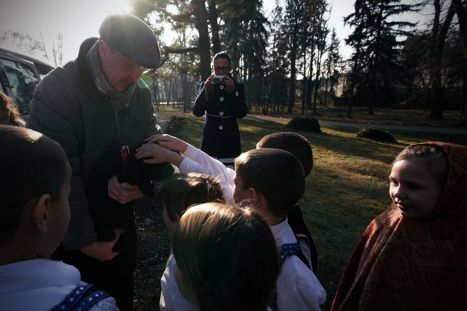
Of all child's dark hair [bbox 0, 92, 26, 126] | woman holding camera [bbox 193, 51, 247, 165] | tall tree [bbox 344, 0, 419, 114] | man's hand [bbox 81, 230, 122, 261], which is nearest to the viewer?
man's hand [bbox 81, 230, 122, 261]

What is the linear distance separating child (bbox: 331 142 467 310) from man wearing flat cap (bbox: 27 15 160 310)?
1.43 metres

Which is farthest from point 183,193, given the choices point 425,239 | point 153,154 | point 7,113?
point 7,113

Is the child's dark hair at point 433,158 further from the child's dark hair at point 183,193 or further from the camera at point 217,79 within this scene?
the camera at point 217,79

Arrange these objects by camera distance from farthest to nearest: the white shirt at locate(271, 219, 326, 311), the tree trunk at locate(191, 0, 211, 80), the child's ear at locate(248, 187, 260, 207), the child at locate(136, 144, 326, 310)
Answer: the tree trunk at locate(191, 0, 211, 80) → the child's ear at locate(248, 187, 260, 207) → the child at locate(136, 144, 326, 310) → the white shirt at locate(271, 219, 326, 311)

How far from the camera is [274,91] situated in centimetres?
4156

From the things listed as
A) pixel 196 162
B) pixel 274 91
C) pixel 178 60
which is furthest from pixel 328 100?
pixel 196 162

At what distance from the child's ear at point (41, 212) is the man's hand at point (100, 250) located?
88 cm

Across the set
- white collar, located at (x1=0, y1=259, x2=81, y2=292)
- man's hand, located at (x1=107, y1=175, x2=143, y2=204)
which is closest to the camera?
man's hand, located at (x1=107, y1=175, x2=143, y2=204)

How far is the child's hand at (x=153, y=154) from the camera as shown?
→ 69.5 inches

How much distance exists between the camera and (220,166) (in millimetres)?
2264

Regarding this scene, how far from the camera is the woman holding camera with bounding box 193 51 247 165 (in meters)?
4.18

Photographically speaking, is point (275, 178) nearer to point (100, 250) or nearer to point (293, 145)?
point (293, 145)

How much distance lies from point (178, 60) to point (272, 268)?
16.0m

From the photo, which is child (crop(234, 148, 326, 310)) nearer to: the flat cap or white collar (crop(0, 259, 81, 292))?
the flat cap
